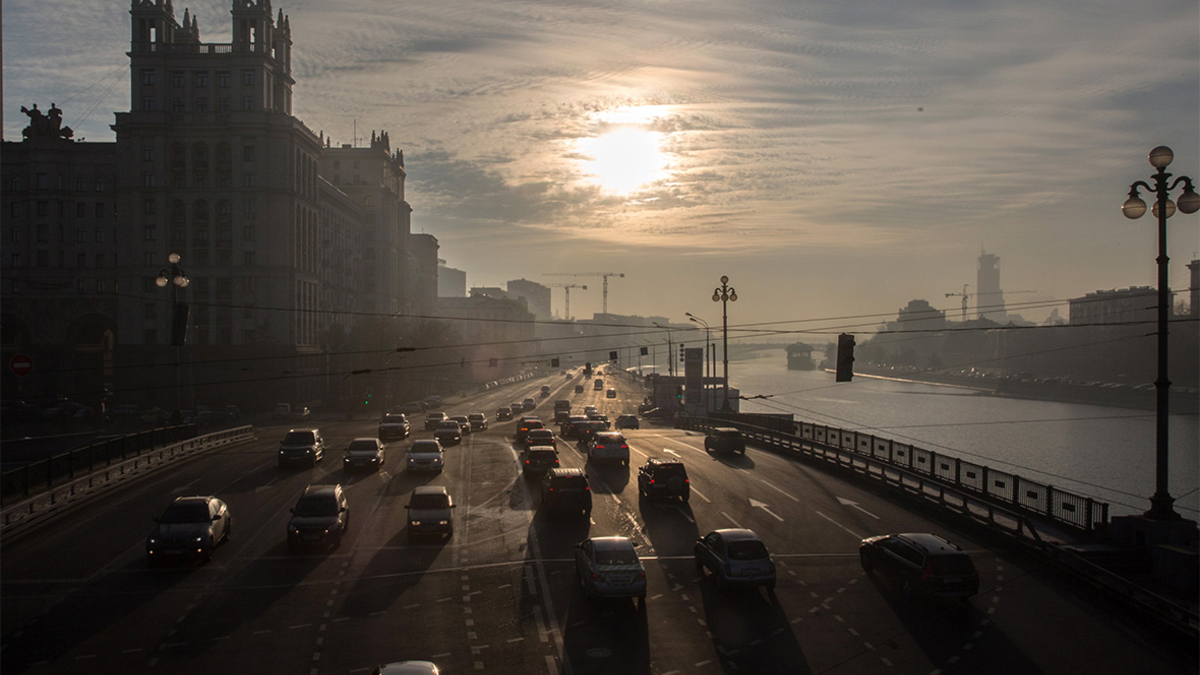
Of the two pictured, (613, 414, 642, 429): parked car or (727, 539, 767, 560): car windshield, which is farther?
(613, 414, 642, 429): parked car

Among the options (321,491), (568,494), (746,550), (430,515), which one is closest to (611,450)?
(568,494)

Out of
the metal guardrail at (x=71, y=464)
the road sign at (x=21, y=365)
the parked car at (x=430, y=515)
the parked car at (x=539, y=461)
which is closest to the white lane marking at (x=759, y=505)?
the parked car at (x=539, y=461)

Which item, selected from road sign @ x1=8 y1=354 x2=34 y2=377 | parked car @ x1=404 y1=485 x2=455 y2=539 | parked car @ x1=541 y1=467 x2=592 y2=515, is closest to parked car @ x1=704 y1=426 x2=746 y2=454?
parked car @ x1=541 y1=467 x2=592 y2=515

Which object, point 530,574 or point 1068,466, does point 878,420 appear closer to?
point 1068,466

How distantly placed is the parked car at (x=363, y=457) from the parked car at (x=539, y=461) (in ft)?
23.7

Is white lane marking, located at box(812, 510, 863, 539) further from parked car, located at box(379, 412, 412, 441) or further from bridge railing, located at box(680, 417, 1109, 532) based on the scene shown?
parked car, located at box(379, 412, 412, 441)

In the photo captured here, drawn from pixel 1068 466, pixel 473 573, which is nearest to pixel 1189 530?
pixel 473 573

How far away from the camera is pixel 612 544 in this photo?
18.9m

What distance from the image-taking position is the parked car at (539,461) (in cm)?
3575

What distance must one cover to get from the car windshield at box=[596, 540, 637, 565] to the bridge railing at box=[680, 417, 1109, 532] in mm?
13903

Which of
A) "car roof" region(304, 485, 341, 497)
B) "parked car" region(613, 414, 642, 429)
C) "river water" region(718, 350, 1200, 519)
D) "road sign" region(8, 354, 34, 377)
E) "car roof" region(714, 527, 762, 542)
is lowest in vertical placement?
"river water" region(718, 350, 1200, 519)

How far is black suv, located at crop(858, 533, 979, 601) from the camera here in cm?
1795

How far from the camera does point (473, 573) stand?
2109 centimetres

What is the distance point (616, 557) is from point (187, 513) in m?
12.5
